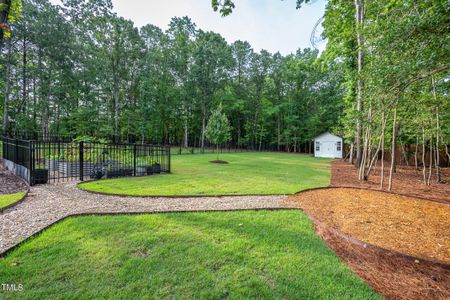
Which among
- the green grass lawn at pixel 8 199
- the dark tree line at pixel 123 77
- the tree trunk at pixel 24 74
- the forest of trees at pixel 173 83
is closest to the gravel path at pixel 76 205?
the green grass lawn at pixel 8 199

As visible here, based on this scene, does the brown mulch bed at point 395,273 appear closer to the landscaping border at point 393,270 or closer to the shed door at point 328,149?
the landscaping border at point 393,270

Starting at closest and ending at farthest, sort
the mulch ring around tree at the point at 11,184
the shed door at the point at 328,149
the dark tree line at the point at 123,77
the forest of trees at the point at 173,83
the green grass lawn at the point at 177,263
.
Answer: the green grass lawn at the point at 177,263
the mulch ring around tree at the point at 11,184
the forest of trees at the point at 173,83
the dark tree line at the point at 123,77
the shed door at the point at 328,149

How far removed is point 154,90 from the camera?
23.6 m

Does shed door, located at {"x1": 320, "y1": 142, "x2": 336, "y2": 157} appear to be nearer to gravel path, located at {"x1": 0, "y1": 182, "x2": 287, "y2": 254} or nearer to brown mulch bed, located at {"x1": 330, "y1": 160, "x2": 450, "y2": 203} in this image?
brown mulch bed, located at {"x1": 330, "y1": 160, "x2": 450, "y2": 203}

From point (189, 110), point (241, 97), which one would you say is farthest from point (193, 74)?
point (241, 97)

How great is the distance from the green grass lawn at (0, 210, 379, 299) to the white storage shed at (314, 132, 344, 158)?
24.5 meters

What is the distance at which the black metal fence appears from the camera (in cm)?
701

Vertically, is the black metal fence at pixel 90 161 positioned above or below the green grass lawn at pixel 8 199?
above

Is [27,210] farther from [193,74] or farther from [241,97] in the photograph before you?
[241,97]

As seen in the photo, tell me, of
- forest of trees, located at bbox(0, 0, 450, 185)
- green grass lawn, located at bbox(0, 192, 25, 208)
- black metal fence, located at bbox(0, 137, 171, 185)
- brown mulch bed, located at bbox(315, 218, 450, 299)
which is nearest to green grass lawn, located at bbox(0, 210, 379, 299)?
brown mulch bed, located at bbox(315, 218, 450, 299)

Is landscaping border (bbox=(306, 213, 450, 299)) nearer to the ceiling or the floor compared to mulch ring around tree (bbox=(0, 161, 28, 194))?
nearer to the floor

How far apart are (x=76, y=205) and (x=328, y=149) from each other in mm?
26608

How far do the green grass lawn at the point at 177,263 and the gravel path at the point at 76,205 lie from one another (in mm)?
482

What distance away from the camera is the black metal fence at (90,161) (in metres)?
7.01
